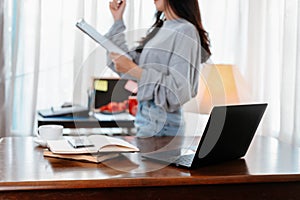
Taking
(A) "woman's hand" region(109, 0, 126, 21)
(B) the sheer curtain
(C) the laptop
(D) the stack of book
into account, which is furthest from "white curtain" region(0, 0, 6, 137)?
(C) the laptop

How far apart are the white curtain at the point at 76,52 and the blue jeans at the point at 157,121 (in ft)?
2.82

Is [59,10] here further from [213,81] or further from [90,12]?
[213,81]

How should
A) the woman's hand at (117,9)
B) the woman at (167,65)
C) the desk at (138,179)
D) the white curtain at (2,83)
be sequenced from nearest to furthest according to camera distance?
the desk at (138,179)
the woman at (167,65)
the woman's hand at (117,9)
the white curtain at (2,83)

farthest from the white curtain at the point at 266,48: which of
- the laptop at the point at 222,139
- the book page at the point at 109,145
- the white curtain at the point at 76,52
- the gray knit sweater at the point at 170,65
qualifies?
the book page at the point at 109,145

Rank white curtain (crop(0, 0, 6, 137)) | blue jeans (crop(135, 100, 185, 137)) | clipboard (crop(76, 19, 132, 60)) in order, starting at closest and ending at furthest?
clipboard (crop(76, 19, 132, 60)), blue jeans (crop(135, 100, 185, 137)), white curtain (crop(0, 0, 6, 137))

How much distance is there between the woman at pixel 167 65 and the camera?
1511mm

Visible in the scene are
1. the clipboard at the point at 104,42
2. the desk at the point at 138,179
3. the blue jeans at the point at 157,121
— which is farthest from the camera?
the blue jeans at the point at 157,121

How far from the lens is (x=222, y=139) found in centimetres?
118

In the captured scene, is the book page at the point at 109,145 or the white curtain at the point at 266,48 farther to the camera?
Result: the white curtain at the point at 266,48

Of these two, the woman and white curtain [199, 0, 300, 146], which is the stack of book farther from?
white curtain [199, 0, 300, 146]

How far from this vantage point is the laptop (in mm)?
1132

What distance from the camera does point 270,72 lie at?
2.74 metres

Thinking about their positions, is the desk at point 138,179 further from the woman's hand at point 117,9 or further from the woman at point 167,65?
the woman's hand at point 117,9

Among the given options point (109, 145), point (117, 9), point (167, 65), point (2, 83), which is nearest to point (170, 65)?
point (167, 65)
